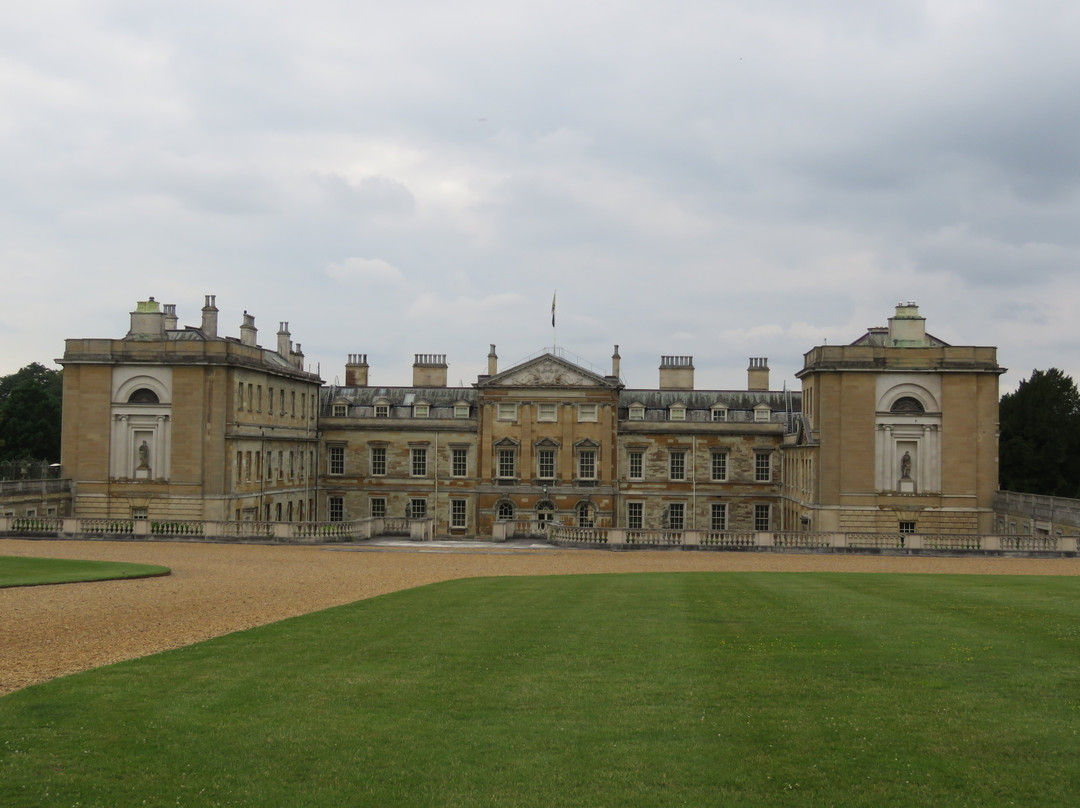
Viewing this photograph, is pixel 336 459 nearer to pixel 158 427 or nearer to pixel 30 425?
pixel 158 427

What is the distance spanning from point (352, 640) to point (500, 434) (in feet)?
134

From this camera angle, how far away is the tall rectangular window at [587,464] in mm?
56125

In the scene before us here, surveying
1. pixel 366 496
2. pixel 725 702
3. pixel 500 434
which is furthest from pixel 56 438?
pixel 725 702

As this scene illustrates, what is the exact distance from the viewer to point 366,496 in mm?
58469

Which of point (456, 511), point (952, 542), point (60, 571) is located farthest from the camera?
point (456, 511)

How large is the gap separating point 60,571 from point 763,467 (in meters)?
39.3

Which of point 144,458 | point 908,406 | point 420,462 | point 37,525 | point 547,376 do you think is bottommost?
point 37,525

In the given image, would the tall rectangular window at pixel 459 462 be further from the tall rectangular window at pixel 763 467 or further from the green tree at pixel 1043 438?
the green tree at pixel 1043 438

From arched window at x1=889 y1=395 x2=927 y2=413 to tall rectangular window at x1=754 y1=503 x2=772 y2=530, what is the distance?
13134 mm

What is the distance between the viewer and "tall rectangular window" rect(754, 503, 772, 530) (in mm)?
56562

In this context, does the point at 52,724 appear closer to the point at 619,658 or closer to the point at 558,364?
the point at 619,658

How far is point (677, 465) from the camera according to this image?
5738 cm

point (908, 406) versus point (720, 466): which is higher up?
point (908, 406)

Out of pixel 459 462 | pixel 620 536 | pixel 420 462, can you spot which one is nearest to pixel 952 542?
pixel 620 536
